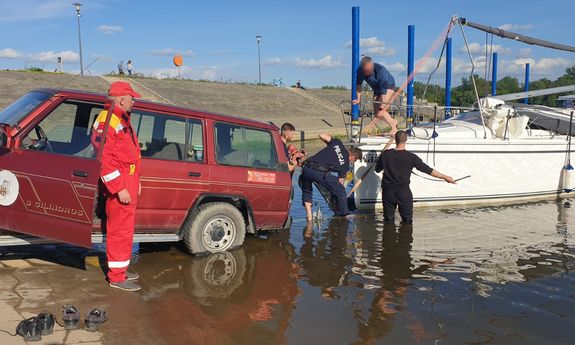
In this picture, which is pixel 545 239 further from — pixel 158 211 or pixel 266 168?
pixel 158 211

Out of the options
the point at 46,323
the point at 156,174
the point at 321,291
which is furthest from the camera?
the point at 156,174

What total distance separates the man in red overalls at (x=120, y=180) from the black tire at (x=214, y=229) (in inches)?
46.9

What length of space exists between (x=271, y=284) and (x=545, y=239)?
4808mm

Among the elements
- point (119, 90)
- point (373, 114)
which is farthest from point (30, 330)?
point (373, 114)

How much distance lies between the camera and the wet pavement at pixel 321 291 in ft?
14.3

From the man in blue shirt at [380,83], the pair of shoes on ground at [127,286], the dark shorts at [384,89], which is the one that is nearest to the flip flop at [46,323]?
the pair of shoes on ground at [127,286]

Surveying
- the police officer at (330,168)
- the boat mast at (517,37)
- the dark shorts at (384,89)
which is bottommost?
the police officer at (330,168)

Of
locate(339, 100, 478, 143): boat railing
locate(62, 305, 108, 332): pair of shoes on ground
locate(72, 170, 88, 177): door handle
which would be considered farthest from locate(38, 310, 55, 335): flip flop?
locate(339, 100, 478, 143): boat railing

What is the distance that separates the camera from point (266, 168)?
274 inches

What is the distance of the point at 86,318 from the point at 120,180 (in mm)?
1297

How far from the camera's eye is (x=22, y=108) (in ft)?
18.1

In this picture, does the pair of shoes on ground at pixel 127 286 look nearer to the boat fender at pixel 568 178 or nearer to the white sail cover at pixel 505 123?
the white sail cover at pixel 505 123

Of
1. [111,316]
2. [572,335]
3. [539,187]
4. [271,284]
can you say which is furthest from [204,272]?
[539,187]

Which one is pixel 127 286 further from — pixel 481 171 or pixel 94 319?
pixel 481 171
